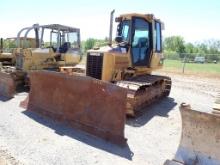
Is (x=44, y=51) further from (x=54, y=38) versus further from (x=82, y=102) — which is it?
(x=82, y=102)

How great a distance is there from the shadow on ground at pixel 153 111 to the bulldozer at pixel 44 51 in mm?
4721

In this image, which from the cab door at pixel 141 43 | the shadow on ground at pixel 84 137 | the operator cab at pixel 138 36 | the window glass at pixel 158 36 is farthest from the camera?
the window glass at pixel 158 36

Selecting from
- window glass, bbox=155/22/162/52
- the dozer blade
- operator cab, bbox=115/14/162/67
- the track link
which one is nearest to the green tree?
window glass, bbox=155/22/162/52

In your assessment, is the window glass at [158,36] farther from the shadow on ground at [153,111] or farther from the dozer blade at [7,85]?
the dozer blade at [7,85]

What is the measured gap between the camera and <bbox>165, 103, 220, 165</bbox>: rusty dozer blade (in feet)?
14.1

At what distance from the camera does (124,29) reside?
9.53 metres

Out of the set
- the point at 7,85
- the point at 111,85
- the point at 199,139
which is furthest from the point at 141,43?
the point at 199,139

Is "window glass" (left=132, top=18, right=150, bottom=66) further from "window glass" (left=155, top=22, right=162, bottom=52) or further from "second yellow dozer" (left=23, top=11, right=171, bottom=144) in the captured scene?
"window glass" (left=155, top=22, right=162, bottom=52)

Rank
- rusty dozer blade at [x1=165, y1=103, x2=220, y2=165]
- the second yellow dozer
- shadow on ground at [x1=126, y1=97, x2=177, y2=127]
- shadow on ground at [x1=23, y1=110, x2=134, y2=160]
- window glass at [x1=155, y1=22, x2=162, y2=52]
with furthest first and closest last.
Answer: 1. window glass at [x1=155, y1=22, x2=162, y2=52]
2. shadow on ground at [x1=126, y1=97, x2=177, y2=127]
3. the second yellow dozer
4. shadow on ground at [x1=23, y1=110, x2=134, y2=160]
5. rusty dozer blade at [x1=165, y1=103, x2=220, y2=165]

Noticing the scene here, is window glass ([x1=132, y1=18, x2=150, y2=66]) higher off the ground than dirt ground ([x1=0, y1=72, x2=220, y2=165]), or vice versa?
window glass ([x1=132, y1=18, x2=150, y2=66])

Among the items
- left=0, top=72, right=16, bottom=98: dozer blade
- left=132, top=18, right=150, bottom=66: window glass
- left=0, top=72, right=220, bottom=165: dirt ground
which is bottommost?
left=0, top=72, right=220, bottom=165: dirt ground

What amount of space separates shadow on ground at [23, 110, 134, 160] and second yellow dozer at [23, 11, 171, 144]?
130 millimetres

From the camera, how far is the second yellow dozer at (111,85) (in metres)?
6.01

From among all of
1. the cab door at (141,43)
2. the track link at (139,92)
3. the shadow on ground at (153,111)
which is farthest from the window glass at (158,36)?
the shadow on ground at (153,111)
